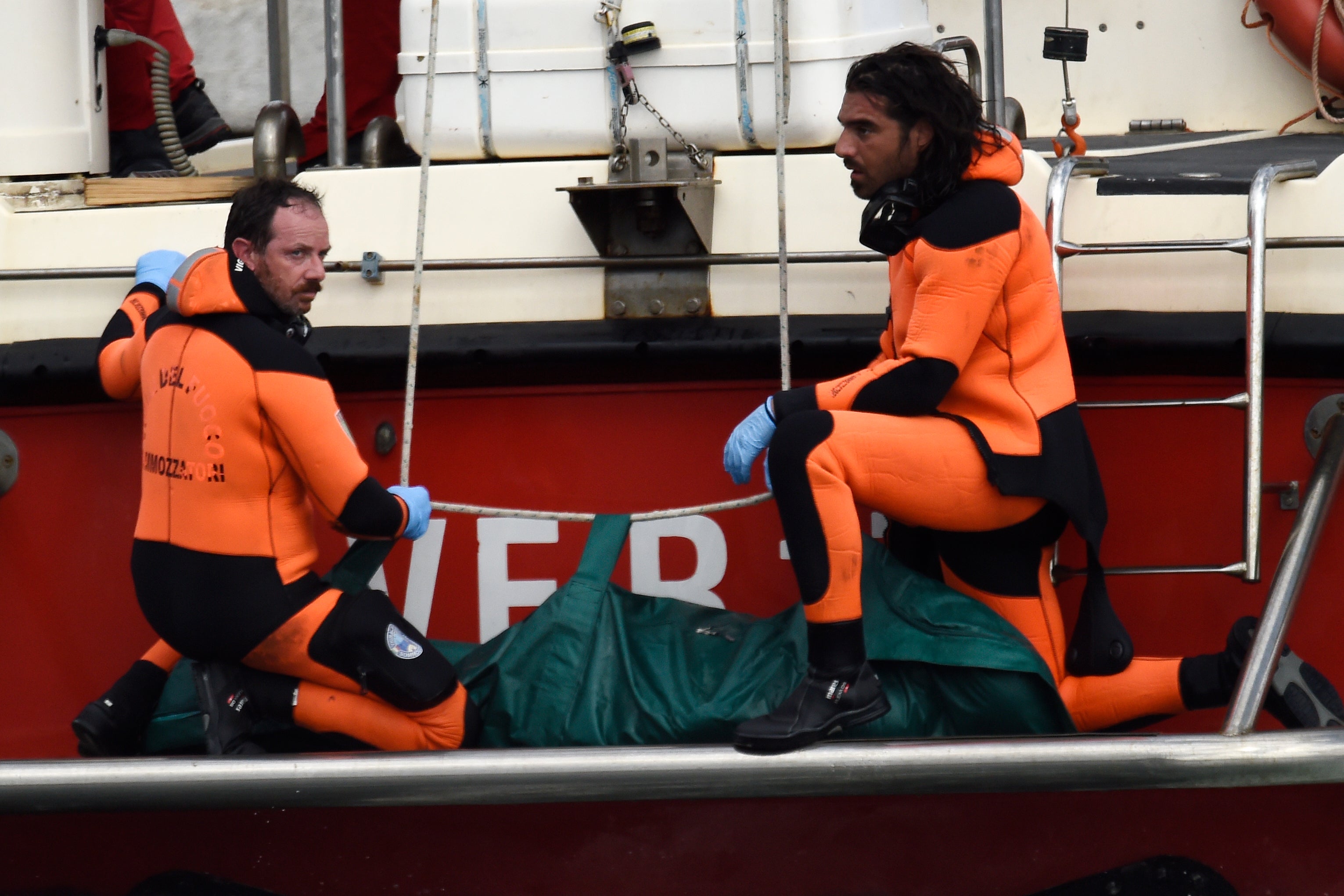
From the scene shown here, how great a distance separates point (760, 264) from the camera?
276 centimetres

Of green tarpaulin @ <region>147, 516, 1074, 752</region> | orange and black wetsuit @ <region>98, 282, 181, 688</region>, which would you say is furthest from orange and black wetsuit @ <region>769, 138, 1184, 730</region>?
orange and black wetsuit @ <region>98, 282, 181, 688</region>

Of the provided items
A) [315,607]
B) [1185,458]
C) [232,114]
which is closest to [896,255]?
[1185,458]

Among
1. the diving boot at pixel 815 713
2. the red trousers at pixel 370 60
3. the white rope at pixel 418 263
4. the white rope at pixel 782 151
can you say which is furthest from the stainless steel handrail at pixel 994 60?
the red trousers at pixel 370 60

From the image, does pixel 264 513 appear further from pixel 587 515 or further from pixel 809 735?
pixel 809 735

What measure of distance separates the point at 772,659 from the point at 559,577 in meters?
0.55

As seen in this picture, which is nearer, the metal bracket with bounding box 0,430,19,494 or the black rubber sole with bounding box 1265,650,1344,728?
the black rubber sole with bounding box 1265,650,1344,728

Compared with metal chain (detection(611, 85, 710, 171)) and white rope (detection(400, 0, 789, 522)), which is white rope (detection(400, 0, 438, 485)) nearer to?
white rope (detection(400, 0, 789, 522))

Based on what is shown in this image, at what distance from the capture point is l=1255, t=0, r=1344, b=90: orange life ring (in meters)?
3.95

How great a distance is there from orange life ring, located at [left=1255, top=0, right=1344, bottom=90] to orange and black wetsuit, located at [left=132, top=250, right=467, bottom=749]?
2932 millimetres

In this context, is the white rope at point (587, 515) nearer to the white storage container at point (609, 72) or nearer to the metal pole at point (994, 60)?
the white storage container at point (609, 72)

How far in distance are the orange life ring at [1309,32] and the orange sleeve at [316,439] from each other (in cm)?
295

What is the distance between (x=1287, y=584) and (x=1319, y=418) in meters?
0.47

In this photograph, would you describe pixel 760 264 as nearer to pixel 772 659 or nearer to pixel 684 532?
pixel 684 532

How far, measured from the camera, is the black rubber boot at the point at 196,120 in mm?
3822
